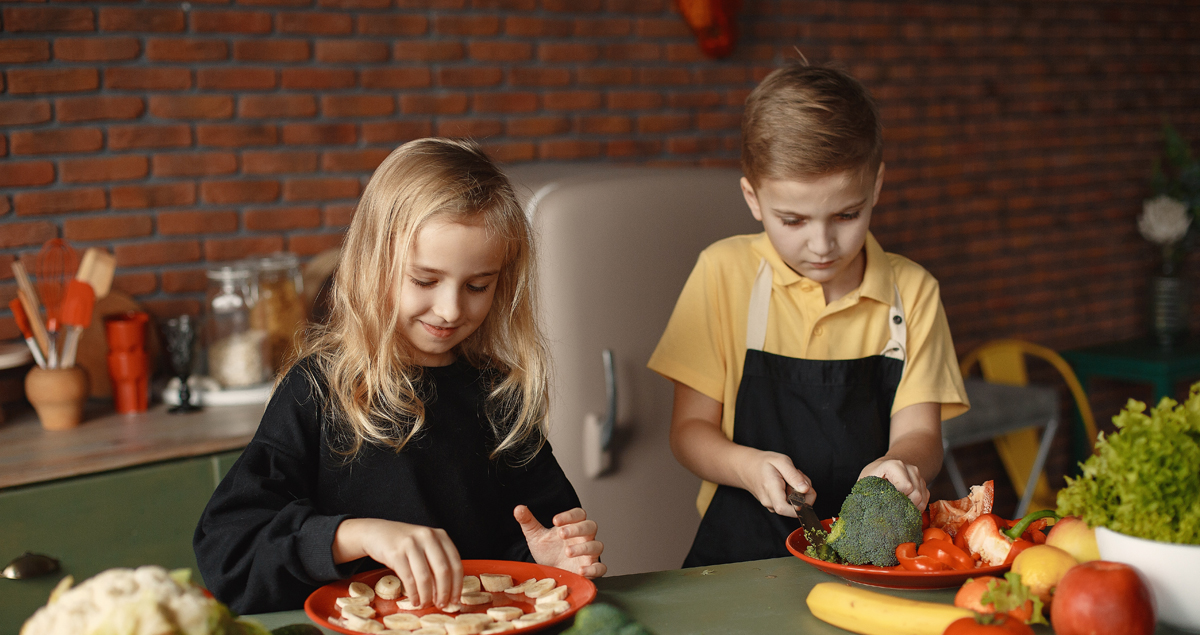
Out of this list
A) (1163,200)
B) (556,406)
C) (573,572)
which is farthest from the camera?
(1163,200)

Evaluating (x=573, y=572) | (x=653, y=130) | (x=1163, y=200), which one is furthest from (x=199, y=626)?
(x=1163, y=200)

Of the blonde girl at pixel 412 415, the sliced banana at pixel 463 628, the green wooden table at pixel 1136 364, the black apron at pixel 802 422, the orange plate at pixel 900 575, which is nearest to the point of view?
the sliced banana at pixel 463 628

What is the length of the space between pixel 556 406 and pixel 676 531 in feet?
1.51

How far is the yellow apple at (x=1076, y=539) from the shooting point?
1.03 metres

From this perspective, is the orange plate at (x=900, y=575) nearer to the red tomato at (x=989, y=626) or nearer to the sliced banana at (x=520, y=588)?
the red tomato at (x=989, y=626)

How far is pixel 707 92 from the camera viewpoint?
10.7 feet

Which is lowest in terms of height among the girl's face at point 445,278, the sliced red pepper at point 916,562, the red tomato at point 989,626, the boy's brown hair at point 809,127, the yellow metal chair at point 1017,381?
the yellow metal chair at point 1017,381

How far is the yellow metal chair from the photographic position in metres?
3.86

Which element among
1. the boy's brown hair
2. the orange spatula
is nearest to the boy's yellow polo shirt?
the boy's brown hair

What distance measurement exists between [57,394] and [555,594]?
5.18 feet

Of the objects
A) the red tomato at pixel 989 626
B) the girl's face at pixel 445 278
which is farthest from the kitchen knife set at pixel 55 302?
the red tomato at pixel 989 626

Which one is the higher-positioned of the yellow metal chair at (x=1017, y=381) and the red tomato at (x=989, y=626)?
the red tomato at (x=989, y=626)

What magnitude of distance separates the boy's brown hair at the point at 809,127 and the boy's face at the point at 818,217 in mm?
18

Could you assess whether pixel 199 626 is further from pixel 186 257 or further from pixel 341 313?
pixel 186 257
